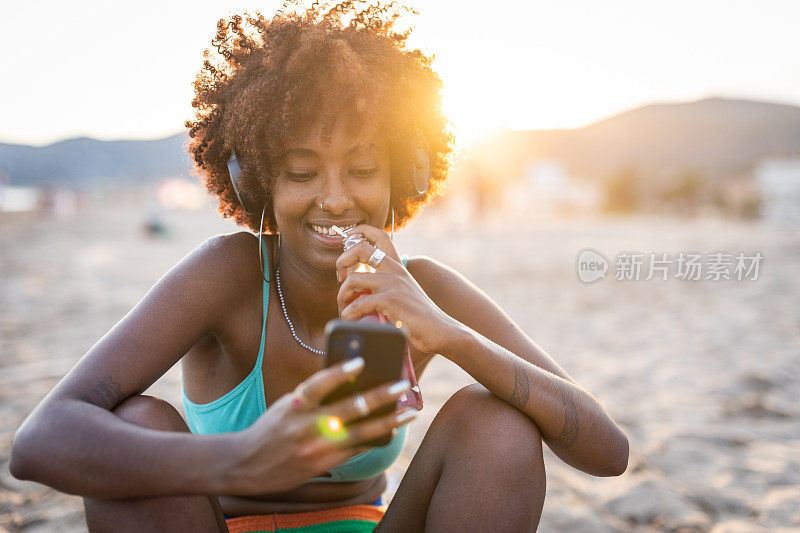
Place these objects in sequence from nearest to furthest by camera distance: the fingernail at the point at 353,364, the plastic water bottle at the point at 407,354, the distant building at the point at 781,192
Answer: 1. the fingernail at the point at 353,364
2. the plastic water bottle at the point at 407,354
3. the distant building at the point at 781,192

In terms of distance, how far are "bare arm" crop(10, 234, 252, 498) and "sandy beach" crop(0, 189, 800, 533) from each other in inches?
59.7

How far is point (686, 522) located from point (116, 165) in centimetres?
17232

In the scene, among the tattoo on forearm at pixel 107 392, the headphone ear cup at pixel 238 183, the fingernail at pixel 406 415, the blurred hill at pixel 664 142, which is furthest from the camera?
the blurred hill at pixel 664 142

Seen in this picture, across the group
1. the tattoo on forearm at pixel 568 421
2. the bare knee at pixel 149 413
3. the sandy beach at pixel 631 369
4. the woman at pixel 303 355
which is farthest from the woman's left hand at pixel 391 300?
the sandy beach at pixel 631 369

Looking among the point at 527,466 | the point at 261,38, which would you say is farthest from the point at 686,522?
the point at 261,38

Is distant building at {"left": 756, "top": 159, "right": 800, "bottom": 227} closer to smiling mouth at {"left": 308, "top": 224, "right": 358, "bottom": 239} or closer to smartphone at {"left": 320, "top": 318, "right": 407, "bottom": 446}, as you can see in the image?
smiling mouth at {"left": 308, "top": 224, "right": 358, "bottom": 239}

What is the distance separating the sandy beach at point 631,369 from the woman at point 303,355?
1.18 meters

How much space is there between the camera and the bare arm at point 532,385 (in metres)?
1.67

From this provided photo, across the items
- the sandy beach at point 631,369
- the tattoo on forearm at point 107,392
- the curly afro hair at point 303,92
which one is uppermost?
the curly afro hair at point 303,92

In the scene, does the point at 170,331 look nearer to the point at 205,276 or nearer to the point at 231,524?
the point at 205,276

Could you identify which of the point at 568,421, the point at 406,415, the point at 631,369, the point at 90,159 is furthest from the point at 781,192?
the point at 90,159

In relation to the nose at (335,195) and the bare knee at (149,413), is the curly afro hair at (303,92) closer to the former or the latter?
the nose at (335,195)

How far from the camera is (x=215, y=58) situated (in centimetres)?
226

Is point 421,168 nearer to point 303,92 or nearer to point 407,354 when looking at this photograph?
point 303,92
